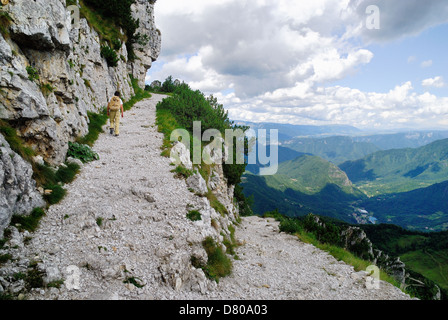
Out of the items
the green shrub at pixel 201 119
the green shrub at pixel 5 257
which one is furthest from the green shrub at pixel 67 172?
the green shrub at pixel 201 119

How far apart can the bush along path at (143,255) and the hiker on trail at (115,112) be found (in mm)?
4874

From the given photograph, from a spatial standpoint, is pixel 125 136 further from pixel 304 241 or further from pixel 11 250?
pixel 304 241

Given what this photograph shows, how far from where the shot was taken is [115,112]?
60.2 feet

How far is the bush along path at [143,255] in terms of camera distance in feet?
19.7

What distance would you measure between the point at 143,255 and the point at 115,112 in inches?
562

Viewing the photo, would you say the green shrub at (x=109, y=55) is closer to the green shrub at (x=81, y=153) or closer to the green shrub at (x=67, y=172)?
the green shrub at (x=81, y=153)

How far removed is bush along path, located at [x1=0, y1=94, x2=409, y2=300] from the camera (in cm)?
600

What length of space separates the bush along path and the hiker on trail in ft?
16.0

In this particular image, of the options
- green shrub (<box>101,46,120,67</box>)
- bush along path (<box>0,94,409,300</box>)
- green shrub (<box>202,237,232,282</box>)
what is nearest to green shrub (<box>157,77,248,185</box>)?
green shrub (<box>101,46,120,67</box>)

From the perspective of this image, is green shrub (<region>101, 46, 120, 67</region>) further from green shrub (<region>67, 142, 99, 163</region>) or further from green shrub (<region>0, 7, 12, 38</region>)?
green shrub (<region>67, 142, 99, 163</region>)

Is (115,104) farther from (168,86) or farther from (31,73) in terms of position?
(168,86)

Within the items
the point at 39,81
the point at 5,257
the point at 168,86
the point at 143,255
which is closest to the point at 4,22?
the point at 39,81
